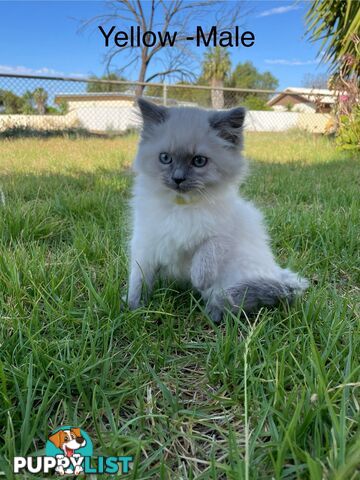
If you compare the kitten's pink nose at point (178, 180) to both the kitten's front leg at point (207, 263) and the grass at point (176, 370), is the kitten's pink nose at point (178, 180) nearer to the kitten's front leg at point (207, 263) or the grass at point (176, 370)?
the kitten's front leg at point (207, 263)

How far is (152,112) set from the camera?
143 cm

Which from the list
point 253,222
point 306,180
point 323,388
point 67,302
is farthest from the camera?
point 306,180

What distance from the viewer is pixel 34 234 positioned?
6.11 ft

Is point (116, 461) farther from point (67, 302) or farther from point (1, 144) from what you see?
point (1, 144)

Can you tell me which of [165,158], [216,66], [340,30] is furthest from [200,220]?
[216,66]

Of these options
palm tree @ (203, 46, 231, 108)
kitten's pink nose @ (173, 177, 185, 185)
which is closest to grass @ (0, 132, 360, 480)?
kitten's pink nose @ (173, 177, 185, 185)

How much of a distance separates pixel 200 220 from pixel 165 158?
253 mm

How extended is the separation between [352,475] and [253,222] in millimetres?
920

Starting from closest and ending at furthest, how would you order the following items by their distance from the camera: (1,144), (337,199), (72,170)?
(337,199) < (72,170) < (1,144)

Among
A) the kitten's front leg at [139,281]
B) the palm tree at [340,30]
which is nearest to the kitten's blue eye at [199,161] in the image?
the kitten's front leg at [139,281]

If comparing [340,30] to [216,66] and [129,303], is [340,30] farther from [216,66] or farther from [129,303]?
[216,66]

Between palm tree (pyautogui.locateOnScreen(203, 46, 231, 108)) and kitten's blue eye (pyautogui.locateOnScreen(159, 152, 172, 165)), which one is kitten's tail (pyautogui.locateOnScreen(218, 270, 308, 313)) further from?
palm tree (pyautogui.locateOnScreen(203, 46, 231, 108))

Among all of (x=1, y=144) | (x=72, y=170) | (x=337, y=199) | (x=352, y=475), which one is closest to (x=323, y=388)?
(x=352, y=475)

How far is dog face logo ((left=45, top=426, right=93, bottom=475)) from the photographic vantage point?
0.75 meters
